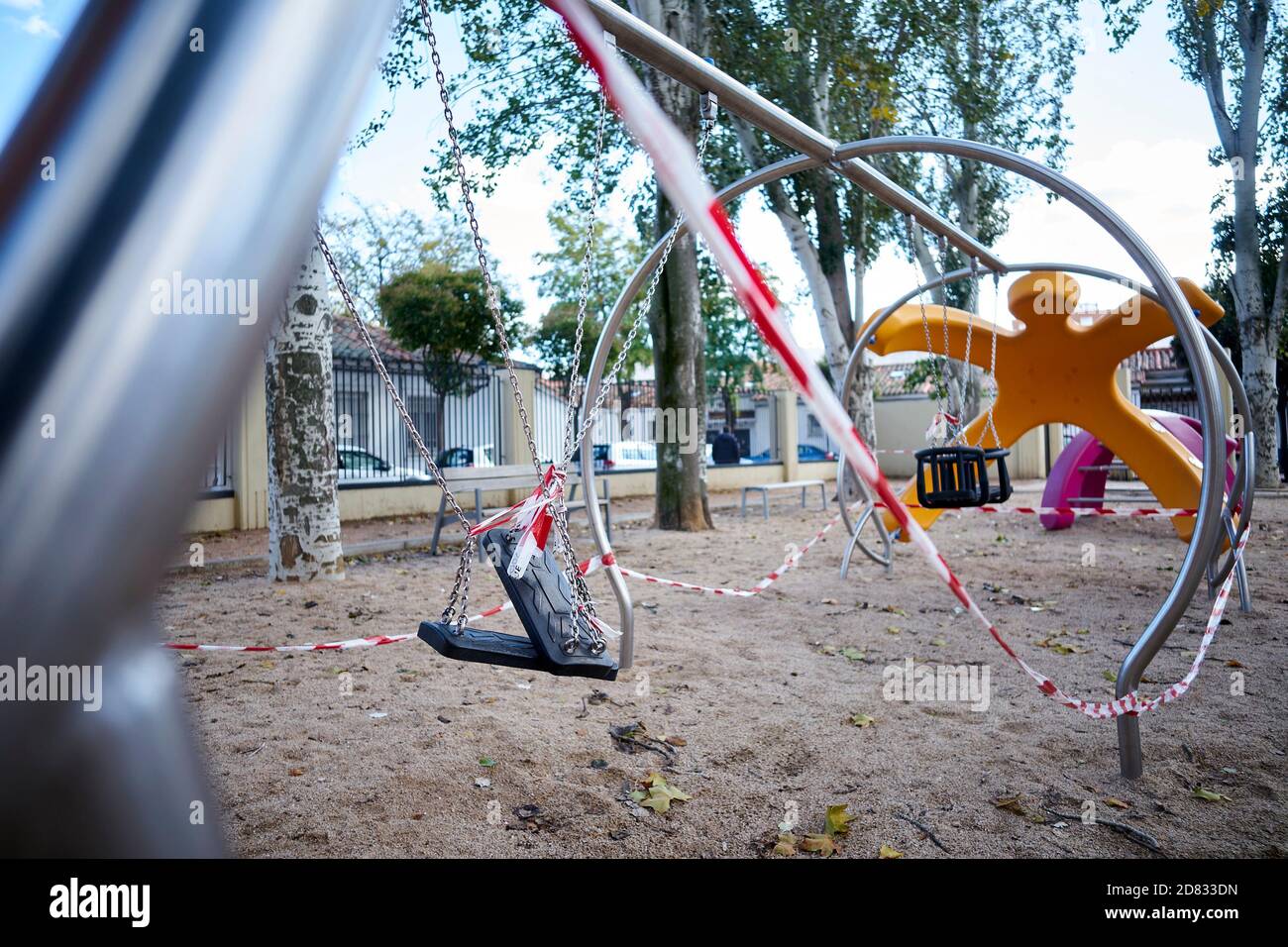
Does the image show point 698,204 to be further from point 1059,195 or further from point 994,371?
point 994,371

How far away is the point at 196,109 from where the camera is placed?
2.68 feet

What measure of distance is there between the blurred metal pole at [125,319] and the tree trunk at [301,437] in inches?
239

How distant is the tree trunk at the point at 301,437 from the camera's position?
21.5 feet

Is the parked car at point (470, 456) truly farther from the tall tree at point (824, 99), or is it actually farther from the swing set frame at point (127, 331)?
the swing set frame at point (127, 331)

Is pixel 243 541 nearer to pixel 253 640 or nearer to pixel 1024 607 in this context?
pixel 253 640

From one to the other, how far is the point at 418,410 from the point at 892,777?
15.7m

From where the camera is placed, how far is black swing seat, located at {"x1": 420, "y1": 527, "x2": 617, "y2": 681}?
2.72 meters

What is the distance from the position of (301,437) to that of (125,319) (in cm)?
617

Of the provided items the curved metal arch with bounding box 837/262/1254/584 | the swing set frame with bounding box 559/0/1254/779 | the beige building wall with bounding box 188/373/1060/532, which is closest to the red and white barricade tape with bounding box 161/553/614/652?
the swing set frame with bounding box 559/0/1254/779

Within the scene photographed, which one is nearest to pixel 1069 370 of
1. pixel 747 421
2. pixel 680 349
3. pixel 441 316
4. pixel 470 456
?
pixel 680 349

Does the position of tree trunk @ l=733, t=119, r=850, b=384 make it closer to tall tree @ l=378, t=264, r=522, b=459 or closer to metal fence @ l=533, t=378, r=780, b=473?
metal fence @ l=533, t=378, r=780, b=473

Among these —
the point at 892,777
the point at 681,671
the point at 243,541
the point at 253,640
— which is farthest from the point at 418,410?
the point at 892,777

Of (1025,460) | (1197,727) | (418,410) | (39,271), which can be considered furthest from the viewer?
(1025,460)

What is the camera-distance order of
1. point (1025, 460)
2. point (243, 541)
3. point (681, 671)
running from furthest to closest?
point (1025, 460), point (243, 541), point (681, 671)
